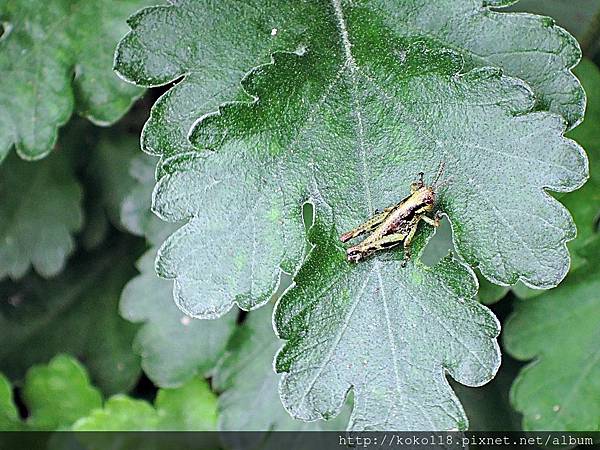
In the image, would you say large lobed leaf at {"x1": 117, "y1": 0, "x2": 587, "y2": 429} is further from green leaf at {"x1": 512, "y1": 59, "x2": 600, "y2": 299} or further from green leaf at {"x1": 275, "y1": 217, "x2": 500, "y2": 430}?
green leaf at {"x1": 512, "y1": 59, "x2": 600, "y2": 299}

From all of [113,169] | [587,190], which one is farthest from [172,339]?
[587,190]

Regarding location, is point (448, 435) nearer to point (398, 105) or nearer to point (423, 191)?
point (423, 191)

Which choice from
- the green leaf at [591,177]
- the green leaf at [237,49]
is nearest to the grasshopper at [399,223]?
the green leaf at [237,49]

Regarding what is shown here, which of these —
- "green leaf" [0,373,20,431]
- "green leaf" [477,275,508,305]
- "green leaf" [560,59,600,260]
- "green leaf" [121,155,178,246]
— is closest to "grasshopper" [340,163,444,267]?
"green leaf" [477,275,508,305]

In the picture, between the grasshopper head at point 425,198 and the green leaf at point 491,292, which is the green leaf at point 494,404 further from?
the grasshopper head at point 425,198

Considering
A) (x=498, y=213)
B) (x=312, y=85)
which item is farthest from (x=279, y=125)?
(x=498, y=213)

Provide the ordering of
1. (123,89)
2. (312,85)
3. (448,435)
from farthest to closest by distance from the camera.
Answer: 1. (123,89)
2. (312,85)
3. (448,435)

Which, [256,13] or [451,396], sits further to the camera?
[256,13]
